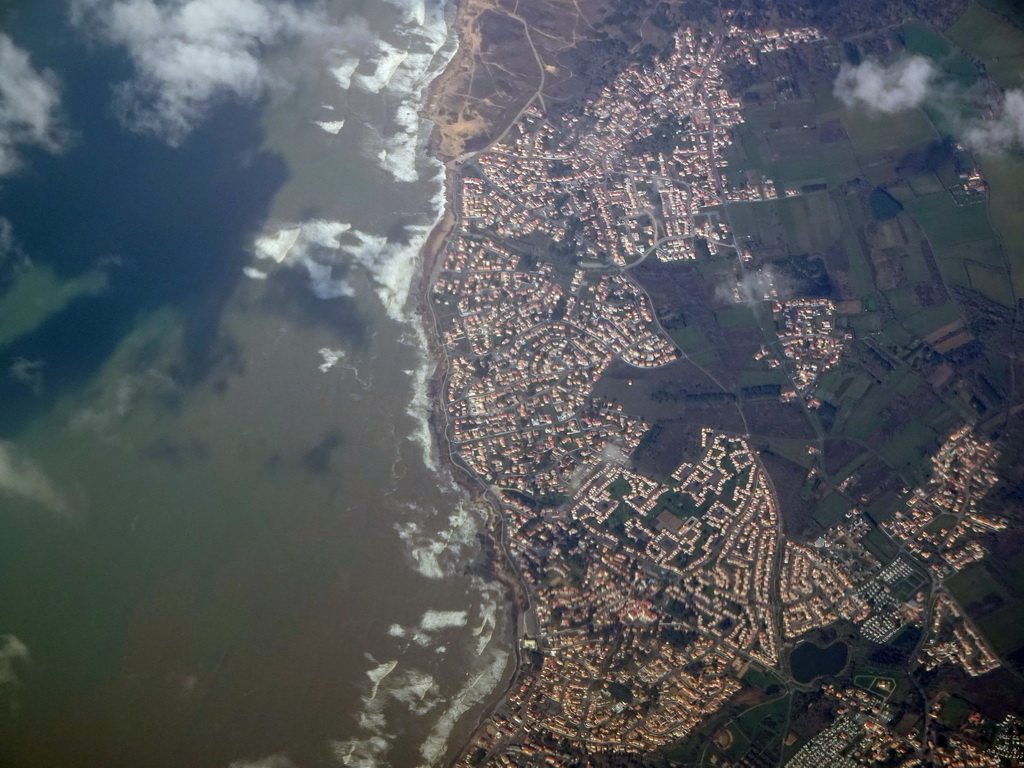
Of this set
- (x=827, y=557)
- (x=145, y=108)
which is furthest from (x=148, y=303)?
(x=827, y=557)

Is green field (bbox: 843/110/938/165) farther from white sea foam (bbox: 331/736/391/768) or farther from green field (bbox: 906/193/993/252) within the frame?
white sea foam (bbox: 331/736/391/768)

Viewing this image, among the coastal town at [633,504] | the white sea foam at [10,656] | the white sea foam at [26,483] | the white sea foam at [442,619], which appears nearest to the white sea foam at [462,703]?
the coastal town at [633,504]

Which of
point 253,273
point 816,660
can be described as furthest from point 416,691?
point 253,273

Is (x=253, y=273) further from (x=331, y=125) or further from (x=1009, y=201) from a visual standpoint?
(x=1009, y=201)

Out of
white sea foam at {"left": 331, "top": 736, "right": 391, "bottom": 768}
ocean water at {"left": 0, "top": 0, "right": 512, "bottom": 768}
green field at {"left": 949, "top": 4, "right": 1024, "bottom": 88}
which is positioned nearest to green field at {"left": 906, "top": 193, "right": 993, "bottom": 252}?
green field at {"left": 949, "top": 4, "right": 1024, "bottom": 88}

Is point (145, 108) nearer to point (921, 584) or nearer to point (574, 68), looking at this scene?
point (574, 68)

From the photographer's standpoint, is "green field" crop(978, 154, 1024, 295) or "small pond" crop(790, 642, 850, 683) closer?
"small pond" crop(790, 642, 850, 683)
